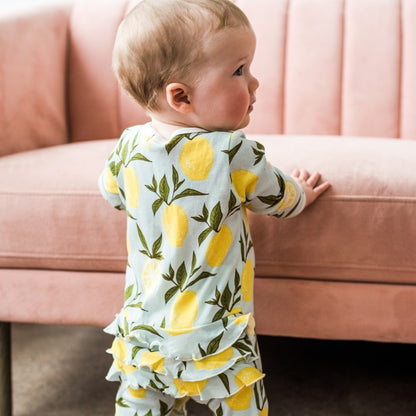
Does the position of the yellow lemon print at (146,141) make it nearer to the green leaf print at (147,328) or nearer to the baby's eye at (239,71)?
the baby's eye at (239,71)

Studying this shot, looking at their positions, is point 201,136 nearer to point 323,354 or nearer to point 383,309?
point 383,309

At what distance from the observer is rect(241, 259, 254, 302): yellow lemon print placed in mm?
973

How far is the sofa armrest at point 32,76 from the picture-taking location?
1505mm

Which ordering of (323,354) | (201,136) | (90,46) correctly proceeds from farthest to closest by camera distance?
(90,46) → (323,354) → (201,136)

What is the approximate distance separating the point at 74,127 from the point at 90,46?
0.23 meters

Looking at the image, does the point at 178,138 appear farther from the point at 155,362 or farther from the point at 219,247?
the point at 155,362

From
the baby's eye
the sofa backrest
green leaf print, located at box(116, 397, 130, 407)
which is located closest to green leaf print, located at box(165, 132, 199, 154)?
the baby's eye

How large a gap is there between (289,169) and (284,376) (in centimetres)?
57

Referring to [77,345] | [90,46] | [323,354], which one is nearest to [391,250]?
[323,354]

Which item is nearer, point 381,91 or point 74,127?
point 381,91

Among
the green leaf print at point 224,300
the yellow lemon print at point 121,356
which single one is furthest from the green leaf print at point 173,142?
the yellow lemon print at point 121,356

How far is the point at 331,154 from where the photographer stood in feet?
4.00

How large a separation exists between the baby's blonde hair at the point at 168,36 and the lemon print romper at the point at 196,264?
88 mm

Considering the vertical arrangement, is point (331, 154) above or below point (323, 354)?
above
